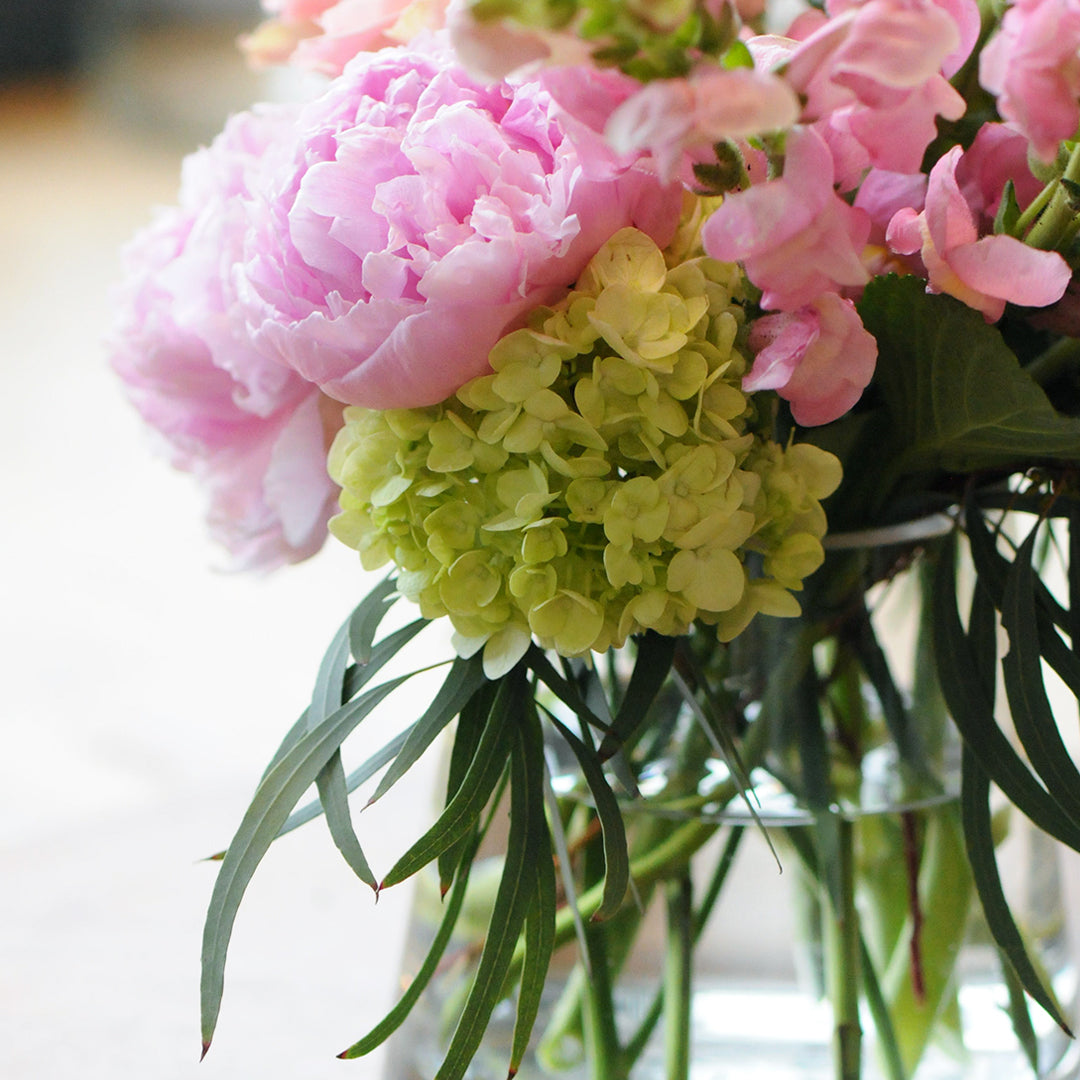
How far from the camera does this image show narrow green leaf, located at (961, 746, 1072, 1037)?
335 mm

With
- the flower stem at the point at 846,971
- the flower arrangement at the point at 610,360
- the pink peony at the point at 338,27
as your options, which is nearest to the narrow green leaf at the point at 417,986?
the flower arrangement at the point at 610,360

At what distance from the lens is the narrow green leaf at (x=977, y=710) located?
13.3 inches

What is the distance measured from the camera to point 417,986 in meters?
0.33

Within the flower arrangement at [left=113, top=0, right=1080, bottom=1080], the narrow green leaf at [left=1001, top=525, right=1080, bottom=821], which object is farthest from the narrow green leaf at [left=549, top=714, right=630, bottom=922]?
the narrow green leaf at [left=1001, top=525, right=1080, bottom=821]

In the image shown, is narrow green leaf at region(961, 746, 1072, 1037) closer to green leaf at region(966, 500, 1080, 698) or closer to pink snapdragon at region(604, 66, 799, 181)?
green leaf at region(966, 500, 1080, 698)

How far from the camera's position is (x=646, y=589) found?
11.8 inches

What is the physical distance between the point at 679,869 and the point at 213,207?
244 millimetres

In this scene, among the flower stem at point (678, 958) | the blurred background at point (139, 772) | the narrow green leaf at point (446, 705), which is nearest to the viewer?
the narrow green leaf at point (446, 705)

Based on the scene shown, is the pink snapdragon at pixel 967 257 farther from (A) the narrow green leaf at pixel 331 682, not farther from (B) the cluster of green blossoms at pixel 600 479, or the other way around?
(A) the narrow green leaf at pixel 331 682

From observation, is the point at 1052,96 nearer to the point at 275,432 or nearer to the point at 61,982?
the point at 275,432

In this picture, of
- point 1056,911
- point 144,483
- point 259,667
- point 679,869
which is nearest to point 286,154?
point 679,869

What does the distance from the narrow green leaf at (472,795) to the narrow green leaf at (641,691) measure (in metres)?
0.03

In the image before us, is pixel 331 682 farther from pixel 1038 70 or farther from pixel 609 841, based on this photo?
pixel 1038 70

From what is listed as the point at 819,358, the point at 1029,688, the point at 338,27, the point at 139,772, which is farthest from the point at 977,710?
the point at 139,772
